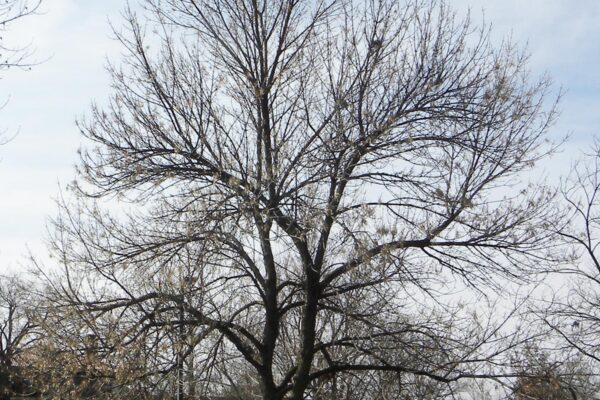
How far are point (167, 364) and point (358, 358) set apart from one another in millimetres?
4154

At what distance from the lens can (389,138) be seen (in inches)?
479

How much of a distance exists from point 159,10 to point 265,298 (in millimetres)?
5098

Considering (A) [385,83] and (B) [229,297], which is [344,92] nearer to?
(A) [385,83]

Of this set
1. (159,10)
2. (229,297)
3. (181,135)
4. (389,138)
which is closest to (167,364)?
(229,297)

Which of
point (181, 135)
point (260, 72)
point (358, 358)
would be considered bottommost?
point (358, 358)

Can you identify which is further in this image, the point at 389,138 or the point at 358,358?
the point at 358,358

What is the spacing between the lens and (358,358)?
14.6 m

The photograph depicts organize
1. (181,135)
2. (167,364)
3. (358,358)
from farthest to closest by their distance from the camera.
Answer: (358,358)
(181,135)
(167,364)

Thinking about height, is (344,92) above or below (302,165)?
above

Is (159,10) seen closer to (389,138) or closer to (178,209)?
(178,209)

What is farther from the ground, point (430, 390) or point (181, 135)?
point (181, 135)

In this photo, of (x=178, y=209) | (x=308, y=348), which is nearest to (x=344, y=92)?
(x=178, y=209)

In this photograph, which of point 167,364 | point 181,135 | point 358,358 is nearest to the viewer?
point 167,364

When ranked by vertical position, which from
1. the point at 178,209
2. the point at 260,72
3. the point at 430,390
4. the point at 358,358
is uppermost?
the point at 260,72
